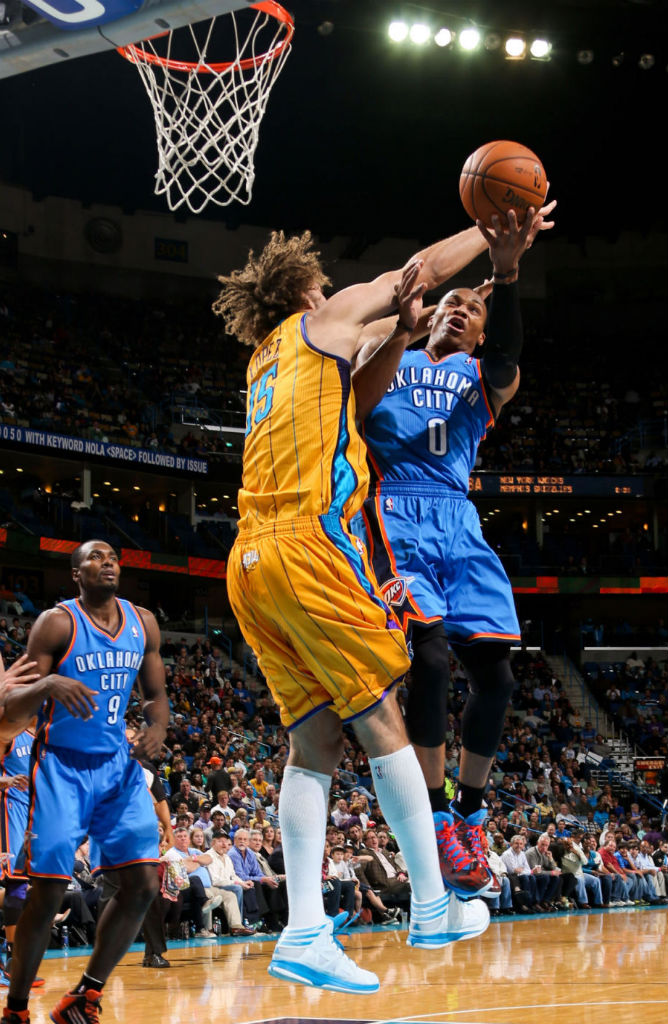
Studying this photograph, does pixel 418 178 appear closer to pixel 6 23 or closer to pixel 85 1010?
pixel 6 23

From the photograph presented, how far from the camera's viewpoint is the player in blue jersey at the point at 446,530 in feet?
13.9

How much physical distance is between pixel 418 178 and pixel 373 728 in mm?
27692

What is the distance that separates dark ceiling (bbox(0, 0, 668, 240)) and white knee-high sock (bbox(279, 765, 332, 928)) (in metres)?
20.6

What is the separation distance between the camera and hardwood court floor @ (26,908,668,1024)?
6.94 meters

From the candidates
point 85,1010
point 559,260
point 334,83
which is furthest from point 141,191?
point 85,1010

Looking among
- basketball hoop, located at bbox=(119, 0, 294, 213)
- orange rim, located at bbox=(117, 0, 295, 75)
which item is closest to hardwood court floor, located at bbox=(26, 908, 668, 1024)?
basketball hoop, located at bbox=(119, 0, 294, 213)

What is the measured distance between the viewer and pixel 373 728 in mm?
3697

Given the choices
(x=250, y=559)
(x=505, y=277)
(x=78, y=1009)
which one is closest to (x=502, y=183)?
(x=505, y=277)

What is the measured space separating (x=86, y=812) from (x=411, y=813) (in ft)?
7.44

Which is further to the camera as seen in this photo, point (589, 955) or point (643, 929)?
point (643, 929)

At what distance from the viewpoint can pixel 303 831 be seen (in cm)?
380

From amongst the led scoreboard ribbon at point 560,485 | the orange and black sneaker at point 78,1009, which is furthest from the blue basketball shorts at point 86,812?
the led scoreboard ribbon at point 560,485

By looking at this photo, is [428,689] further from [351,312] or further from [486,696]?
[351,312]

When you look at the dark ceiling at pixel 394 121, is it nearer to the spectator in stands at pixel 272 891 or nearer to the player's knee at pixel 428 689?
the spectator in stands at pixel 272 891
